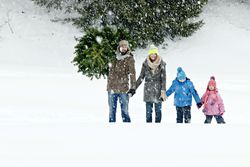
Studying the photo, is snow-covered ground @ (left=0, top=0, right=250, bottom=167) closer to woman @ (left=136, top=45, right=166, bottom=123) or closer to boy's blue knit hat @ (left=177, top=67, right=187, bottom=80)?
boy's blue knit hat @ (left=177, top=67, right=187, bottom=80)

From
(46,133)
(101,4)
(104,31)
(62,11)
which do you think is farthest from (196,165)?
(62,11)

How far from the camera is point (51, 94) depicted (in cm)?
1491

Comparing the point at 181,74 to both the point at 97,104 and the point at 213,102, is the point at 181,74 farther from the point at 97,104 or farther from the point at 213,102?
the point at 97,104

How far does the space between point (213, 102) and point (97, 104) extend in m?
4.05

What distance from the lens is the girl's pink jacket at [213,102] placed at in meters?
10.7

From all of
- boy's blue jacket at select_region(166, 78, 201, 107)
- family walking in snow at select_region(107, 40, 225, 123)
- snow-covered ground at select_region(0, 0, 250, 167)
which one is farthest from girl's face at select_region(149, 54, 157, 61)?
snow-covered ground at select_region(0, 0, 250, 167)

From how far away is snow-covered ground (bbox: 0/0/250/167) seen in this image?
6.37 metres

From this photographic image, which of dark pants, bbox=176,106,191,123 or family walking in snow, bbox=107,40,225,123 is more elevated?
family walking in snow, bbox=107,40,225,123

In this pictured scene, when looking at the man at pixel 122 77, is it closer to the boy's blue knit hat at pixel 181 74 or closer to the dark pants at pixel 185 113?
the boy's blue knit hat at pixel 181 74

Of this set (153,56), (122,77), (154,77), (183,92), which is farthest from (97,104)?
(153,56)

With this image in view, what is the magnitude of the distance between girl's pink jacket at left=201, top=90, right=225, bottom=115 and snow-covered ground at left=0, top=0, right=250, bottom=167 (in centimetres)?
40

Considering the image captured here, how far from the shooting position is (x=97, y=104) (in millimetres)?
14086

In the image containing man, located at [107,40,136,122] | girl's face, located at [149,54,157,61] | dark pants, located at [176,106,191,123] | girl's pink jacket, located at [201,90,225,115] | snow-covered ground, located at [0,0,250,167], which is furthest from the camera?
girl's pink jacket, located at [201,90,225,115]

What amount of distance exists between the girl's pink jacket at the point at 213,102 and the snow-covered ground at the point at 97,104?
40 cm
